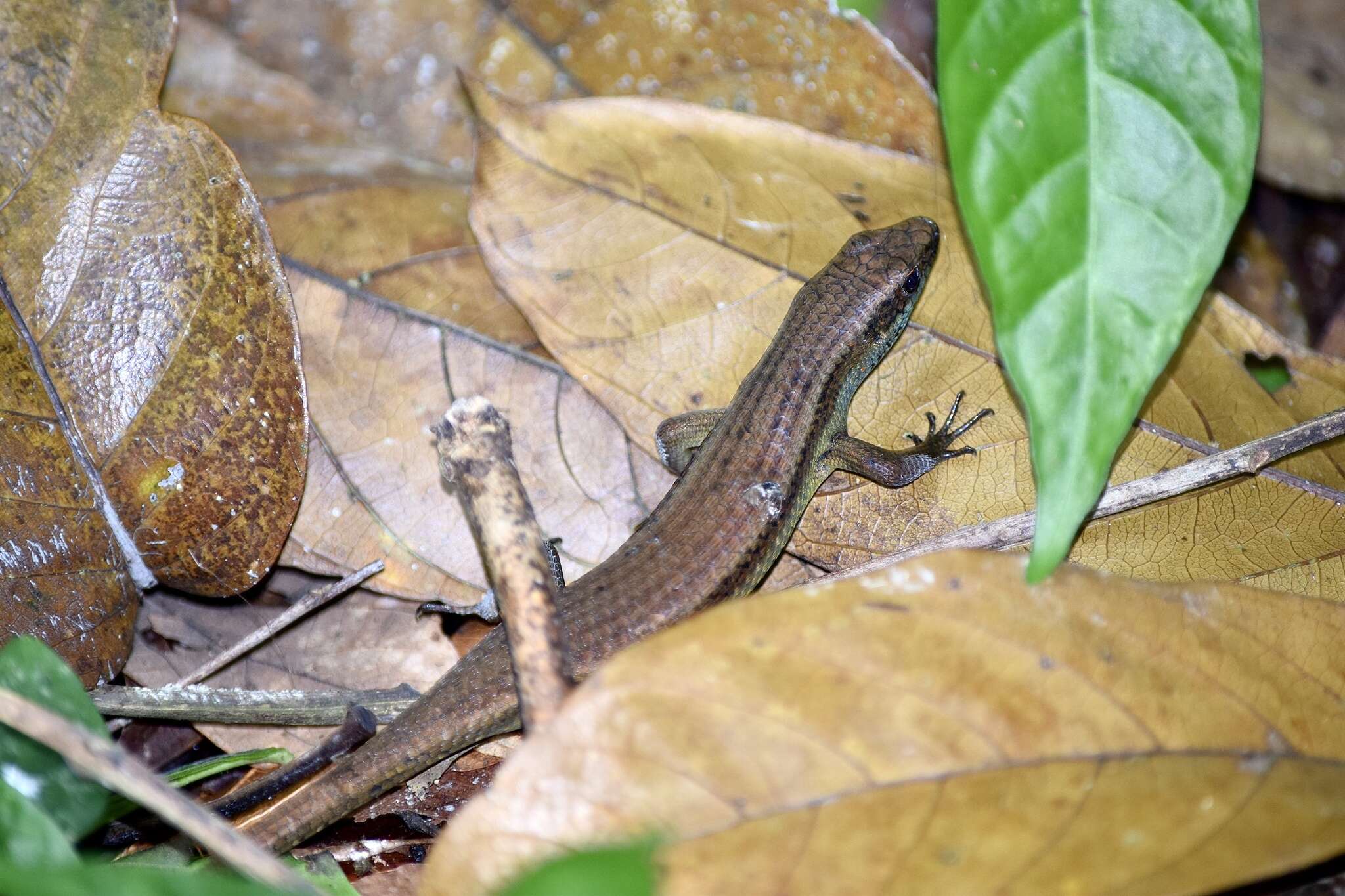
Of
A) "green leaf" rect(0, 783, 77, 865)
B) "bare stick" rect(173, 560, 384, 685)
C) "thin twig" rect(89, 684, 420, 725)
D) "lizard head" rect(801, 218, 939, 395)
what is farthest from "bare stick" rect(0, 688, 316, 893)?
"lizard head" rect(801, 218, 939, 395)

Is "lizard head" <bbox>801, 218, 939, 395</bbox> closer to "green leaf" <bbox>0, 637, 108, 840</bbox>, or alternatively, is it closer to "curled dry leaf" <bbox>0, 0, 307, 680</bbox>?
"curled dry leaf" <bbox>0, 0, 307, 680</bbox>

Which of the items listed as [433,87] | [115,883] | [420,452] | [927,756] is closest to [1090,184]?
[927,756]

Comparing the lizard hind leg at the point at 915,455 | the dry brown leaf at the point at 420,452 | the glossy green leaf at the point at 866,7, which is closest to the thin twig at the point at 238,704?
the dry brown leaf at the point at 420,452

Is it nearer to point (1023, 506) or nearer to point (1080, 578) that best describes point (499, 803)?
point (1080, 578)

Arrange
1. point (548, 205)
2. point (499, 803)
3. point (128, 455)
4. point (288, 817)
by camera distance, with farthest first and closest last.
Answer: point (548, 205)
point (128, 455)
point (288, 817)
point (499, 803)

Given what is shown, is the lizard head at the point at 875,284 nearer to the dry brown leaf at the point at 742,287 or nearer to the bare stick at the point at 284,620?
the dry brown leaf at the point at 742,287

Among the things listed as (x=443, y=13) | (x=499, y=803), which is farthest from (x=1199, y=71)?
(x=443, y=13)

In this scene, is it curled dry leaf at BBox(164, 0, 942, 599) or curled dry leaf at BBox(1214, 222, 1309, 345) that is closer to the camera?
curled dry leaf at BBox(164, 0, 942, 599)
